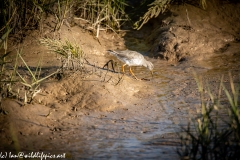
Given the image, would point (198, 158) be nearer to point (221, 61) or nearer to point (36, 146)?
point (36, 146)

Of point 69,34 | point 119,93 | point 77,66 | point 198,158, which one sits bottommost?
point 198,158

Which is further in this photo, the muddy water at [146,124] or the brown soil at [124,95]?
the brown soil at [124,95]

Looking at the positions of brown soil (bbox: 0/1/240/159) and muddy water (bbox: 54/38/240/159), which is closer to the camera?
muddy water (bbox: 54/38/240/159)

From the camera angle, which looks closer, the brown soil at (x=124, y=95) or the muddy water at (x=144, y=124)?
the muddy water at (x=144, y=124)

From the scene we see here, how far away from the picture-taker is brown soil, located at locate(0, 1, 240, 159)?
4781mm

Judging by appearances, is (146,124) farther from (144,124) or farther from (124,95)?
(124,95)

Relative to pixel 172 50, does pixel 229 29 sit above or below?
above

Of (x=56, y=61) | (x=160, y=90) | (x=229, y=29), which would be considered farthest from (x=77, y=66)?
(x=229, y=29)

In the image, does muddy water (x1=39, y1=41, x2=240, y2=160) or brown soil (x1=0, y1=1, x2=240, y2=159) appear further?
brown soil (x1=0, y1=1, x2=240, y2=159)

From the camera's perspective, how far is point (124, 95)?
639 centimetres

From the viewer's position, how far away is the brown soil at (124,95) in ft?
15.7

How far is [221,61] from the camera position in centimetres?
811

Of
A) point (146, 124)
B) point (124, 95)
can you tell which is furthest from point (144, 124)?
point (124, 95)

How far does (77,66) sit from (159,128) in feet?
7.11
